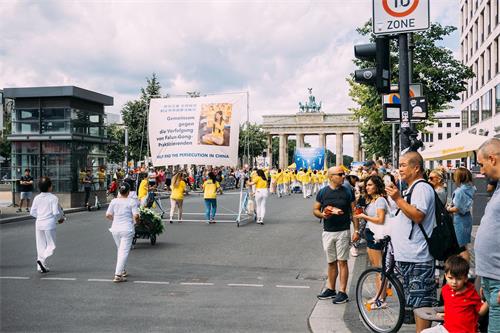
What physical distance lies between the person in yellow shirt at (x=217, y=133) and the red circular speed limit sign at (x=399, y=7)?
10.0m

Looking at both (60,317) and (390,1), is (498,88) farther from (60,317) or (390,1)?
(60,317)

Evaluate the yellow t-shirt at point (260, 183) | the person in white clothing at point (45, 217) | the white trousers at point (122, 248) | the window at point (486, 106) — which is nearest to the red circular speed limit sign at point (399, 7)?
the white trousers at point (122, 248)

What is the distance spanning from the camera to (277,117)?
11075 centimetres

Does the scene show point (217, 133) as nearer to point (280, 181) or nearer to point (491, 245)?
point (491, 245)

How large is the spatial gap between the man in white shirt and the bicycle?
474mm

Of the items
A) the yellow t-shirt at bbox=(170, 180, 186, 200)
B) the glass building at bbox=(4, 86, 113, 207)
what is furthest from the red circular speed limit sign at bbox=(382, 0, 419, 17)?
the glass building at bbox=(4, 86, 113, 207)

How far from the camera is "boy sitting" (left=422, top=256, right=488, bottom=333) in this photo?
4047mm

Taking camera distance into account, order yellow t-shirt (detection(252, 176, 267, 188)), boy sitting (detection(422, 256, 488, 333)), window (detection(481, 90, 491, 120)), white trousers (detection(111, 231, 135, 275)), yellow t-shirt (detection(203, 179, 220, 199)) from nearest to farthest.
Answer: boy sitting (detection(422, 256, 488, 333)) < white trousers (detection(111, 231, 135, 275)) < yellow t-shirt (detection(203, 179, 220, 199)) < yellow t-shirt (detection(252, 176, 267, 188)) < window (detection(481, 90, 491, 120))

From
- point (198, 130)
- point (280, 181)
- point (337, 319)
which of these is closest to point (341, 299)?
point (337, 319)

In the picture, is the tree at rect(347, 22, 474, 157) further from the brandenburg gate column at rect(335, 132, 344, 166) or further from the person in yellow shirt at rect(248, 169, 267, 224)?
the brandenburg gate column at rect(335, 132, 344, 166)

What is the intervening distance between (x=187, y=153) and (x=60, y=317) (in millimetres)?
11475

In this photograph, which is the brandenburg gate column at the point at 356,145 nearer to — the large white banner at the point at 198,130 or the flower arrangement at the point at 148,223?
the large white banner at the point at 198,130

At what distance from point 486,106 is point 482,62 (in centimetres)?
457

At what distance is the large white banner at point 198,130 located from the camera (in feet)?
56.8
